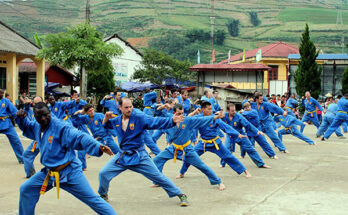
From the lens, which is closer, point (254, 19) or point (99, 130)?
point (99, 130)

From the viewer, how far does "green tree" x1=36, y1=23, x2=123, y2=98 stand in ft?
73.2

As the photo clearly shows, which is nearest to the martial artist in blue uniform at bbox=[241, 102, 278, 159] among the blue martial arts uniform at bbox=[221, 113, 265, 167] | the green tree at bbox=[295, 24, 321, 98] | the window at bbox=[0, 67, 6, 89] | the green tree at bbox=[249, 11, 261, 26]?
the blue martial arts uniform at bbox=[221, 113, 265, 167]

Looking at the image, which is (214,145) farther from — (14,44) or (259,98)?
(14,44)

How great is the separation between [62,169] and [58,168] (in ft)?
0.18

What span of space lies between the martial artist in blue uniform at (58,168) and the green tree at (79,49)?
1711 cm

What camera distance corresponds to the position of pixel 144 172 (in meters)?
6.41

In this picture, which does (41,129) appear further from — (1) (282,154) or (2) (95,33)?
(2) (95,33)

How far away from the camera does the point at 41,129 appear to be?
5309 mm

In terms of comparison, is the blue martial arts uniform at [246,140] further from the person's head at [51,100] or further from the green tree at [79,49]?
the green tree at [79,49]

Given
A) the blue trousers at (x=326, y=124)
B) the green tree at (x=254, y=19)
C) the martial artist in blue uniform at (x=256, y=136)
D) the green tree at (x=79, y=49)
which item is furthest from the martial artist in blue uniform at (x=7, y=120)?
the green tree at (x=254, y=19)

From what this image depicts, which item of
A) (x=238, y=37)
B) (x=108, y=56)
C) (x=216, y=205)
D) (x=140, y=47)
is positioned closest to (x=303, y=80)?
(x=108, y=56)

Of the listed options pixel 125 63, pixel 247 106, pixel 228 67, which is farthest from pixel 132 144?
pixel 125 63

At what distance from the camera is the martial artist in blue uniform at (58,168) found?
16.8 ft

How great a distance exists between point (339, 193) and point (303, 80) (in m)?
22.9
